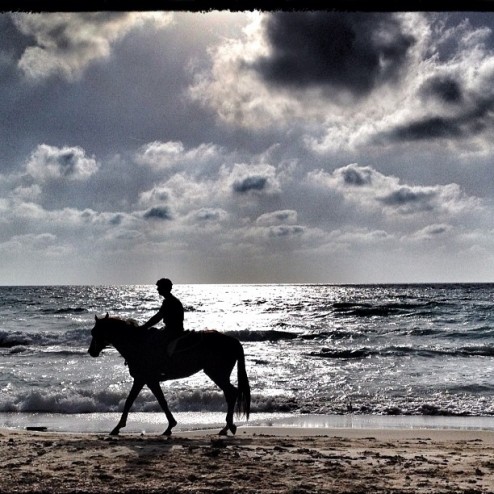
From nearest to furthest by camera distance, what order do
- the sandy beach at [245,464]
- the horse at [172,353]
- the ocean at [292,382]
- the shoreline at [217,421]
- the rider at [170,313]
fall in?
the sandy beach at [245,464], the rider at [170,313], the horse at [172,353], the shoreline at [217,421], the ocean at [292,382]

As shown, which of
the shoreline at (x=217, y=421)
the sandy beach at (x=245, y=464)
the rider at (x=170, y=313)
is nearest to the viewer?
the sandy beach at (x=245, y=464)

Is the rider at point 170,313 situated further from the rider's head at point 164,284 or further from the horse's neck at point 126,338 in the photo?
the horse's neck at point 126,338

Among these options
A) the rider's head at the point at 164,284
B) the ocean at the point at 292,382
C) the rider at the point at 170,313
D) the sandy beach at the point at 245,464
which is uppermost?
the rider's head at the point at 164,284

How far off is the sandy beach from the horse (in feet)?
A: 2.70

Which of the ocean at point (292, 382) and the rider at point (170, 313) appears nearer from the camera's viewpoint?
the rider at point (170, 313)

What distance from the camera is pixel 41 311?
49781 mm

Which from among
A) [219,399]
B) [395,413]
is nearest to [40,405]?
[219,399]

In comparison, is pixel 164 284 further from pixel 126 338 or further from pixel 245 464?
→ pixel 245 464

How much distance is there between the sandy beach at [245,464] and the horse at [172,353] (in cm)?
82

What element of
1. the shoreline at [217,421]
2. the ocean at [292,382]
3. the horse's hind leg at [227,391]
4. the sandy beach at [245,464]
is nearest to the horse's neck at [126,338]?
the horse's hind leg at [227,391]

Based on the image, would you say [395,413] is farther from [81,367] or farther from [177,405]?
[81,367]

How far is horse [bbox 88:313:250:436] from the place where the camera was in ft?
28.9

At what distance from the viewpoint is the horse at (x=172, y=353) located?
28.9 feet

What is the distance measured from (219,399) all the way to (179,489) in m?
7.73
